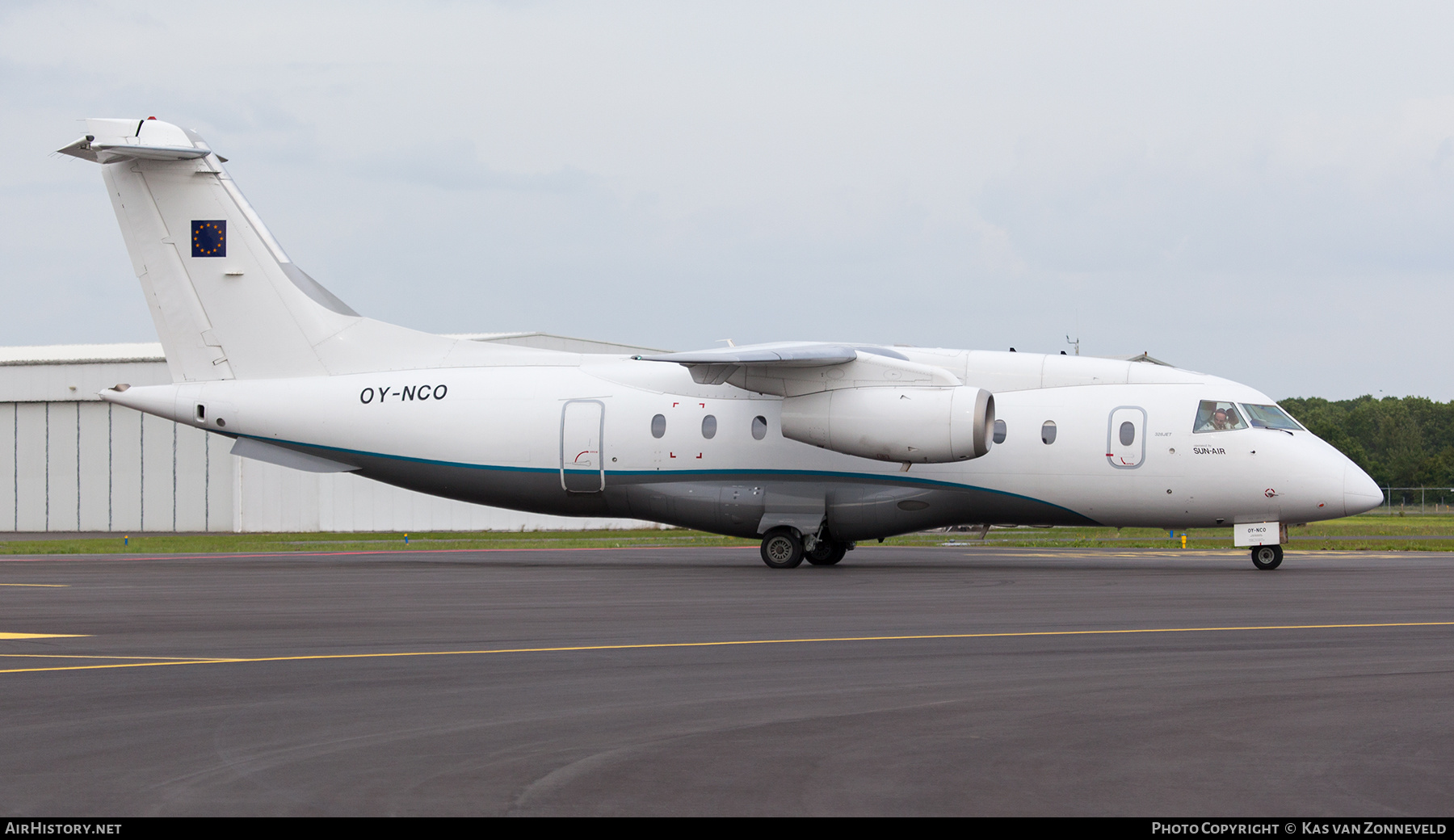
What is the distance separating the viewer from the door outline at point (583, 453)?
85.6ft

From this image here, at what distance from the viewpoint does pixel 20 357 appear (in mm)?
56625

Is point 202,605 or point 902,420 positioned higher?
point 902,420

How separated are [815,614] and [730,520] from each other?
34.0ft

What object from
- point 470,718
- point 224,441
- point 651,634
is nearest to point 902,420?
point 651,634

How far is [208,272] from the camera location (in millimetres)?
27344

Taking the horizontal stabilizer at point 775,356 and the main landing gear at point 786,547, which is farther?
the main landing gear at point 786,547

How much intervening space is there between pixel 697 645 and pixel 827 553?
45.8 feet

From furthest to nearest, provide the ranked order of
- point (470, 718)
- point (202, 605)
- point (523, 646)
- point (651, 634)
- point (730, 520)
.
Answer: point (730, 520)
point (202, 605)
point (651, 634)
point (523, 646)
point (470, 718)

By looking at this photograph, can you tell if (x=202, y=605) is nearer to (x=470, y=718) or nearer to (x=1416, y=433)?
(x=470, y=718)

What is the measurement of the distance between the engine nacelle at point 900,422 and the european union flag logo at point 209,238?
1247cm

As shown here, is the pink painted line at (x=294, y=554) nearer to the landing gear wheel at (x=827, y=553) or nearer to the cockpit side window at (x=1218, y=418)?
the landing gear wheel at (x=827, y=553)

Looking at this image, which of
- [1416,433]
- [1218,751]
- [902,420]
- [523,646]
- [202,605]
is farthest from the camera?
[1416,433]

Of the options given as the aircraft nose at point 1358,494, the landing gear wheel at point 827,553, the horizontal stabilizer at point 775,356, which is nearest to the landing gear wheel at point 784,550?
the landing gear wheel at point 827,553

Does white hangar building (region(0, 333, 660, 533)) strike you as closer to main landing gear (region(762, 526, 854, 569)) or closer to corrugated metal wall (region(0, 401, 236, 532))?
corrugated metal wall (region(0, 401, 236, 532))
